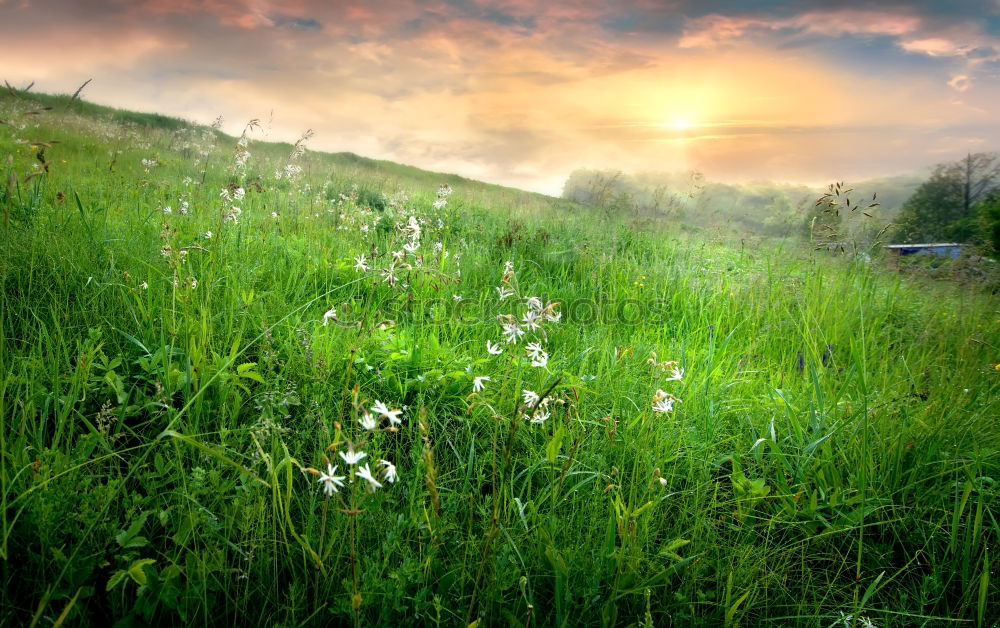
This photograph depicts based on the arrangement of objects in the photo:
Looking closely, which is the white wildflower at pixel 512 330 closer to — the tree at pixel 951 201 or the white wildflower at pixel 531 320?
the white wildflower at pixel 531 320

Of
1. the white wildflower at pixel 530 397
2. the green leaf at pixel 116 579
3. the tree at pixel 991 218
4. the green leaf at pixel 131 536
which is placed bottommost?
the green leaf at pixel 116 579

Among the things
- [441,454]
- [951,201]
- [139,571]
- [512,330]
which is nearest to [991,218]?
[951,201]

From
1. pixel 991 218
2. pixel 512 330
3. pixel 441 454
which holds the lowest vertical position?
pixel 441 454

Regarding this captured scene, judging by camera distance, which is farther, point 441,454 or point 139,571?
point 441,454

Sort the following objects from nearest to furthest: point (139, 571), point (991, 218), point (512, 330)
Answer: point (139, 571) → point (512, 330) → point (991, 218)

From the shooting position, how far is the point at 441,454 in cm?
232

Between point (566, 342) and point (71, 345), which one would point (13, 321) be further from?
point (566, 342)

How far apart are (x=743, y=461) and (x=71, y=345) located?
3.39 m

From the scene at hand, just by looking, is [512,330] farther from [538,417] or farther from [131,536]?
[131,536]

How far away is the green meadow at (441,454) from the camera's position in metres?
1.49

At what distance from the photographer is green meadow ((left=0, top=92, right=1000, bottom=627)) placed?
1489 millimetres

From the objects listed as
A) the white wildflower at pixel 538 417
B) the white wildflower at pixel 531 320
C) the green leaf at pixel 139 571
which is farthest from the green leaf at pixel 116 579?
the white wildflower at pixel 531 320

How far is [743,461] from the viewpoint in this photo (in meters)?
2.51

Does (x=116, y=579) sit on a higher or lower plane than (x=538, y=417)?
lower
